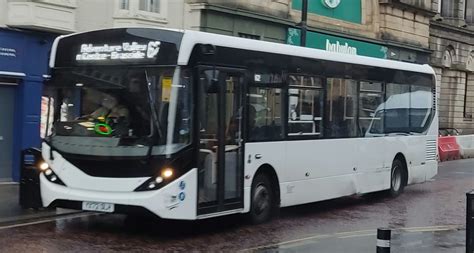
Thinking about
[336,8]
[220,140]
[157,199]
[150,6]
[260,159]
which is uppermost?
[336,8]

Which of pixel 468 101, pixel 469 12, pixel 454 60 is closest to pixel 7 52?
pixel 454 60

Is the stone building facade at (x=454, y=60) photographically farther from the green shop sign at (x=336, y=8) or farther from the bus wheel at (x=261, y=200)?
the bus wheel at (x=261, y=200)

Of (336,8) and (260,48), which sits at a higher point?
(336,8)

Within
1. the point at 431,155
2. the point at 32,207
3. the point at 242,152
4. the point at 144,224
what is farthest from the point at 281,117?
the point at 431,155

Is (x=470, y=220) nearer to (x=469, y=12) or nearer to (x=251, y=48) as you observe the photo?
(x=251, y=48)

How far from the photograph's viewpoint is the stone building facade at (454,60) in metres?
39.4

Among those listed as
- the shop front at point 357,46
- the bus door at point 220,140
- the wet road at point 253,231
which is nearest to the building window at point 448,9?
the shop front at point 357,46

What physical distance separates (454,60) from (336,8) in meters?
14.9

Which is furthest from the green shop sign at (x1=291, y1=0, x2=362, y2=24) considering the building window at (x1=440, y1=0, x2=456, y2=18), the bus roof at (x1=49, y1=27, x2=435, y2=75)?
the building window at (x1=440, y1=0, x2=456, y2=18)

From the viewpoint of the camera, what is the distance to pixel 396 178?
1606 centimetres

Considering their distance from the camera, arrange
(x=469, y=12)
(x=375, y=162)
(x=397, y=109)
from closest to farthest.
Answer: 1. (x=375, y=162)
2. (x=397, y=109)
3. (x=469, y=12)

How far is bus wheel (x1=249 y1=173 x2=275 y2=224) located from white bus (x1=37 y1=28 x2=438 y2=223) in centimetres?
2

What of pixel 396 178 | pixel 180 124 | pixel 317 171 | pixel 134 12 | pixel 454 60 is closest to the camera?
pixel 180 124

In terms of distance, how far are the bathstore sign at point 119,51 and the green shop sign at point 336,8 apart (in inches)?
643
